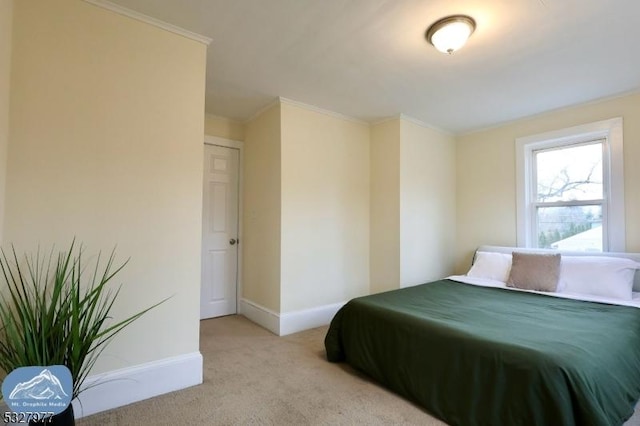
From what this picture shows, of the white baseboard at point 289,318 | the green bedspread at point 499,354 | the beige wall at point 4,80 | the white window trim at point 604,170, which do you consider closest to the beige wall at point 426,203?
the white window trim at point 604,170

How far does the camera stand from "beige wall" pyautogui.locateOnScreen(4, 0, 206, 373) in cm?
166

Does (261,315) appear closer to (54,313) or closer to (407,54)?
(54,313)

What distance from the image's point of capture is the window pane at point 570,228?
10.5 feet

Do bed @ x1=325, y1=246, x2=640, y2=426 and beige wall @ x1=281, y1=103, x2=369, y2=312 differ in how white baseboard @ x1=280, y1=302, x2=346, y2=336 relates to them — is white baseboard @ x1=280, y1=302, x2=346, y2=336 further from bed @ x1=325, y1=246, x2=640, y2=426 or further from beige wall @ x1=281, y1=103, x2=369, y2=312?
bed @ x1=325, y1=246, x2=640, y2=426

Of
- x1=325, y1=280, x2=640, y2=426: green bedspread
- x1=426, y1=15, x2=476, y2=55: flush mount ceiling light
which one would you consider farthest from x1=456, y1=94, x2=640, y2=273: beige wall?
x1=426, y1=15, x2=476, y2=55: flush mount ceiling light

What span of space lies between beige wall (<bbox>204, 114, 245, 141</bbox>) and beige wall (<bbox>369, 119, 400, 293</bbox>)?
168 centimetres

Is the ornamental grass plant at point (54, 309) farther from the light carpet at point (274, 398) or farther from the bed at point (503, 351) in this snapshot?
the bed at point (503, 351)

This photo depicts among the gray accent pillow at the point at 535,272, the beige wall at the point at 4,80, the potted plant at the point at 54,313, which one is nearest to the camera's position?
the potted plant at the point at 54,313

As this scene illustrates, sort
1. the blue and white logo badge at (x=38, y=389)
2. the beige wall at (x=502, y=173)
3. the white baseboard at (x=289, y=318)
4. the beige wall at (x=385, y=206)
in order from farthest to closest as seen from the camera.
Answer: the beige wall at (x=385, y=206) → the white baseboard at (x=289, y=318) → the beige wall at (x=502, y=173) → the blue and white logo badge at (x=38, y=389)

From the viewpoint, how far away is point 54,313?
137 cm

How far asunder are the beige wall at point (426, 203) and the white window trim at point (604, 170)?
82cm

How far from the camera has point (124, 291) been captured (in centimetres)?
189

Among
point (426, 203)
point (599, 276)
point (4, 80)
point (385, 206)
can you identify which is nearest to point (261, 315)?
point (385, 206)

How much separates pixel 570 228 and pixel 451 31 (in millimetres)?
2700
